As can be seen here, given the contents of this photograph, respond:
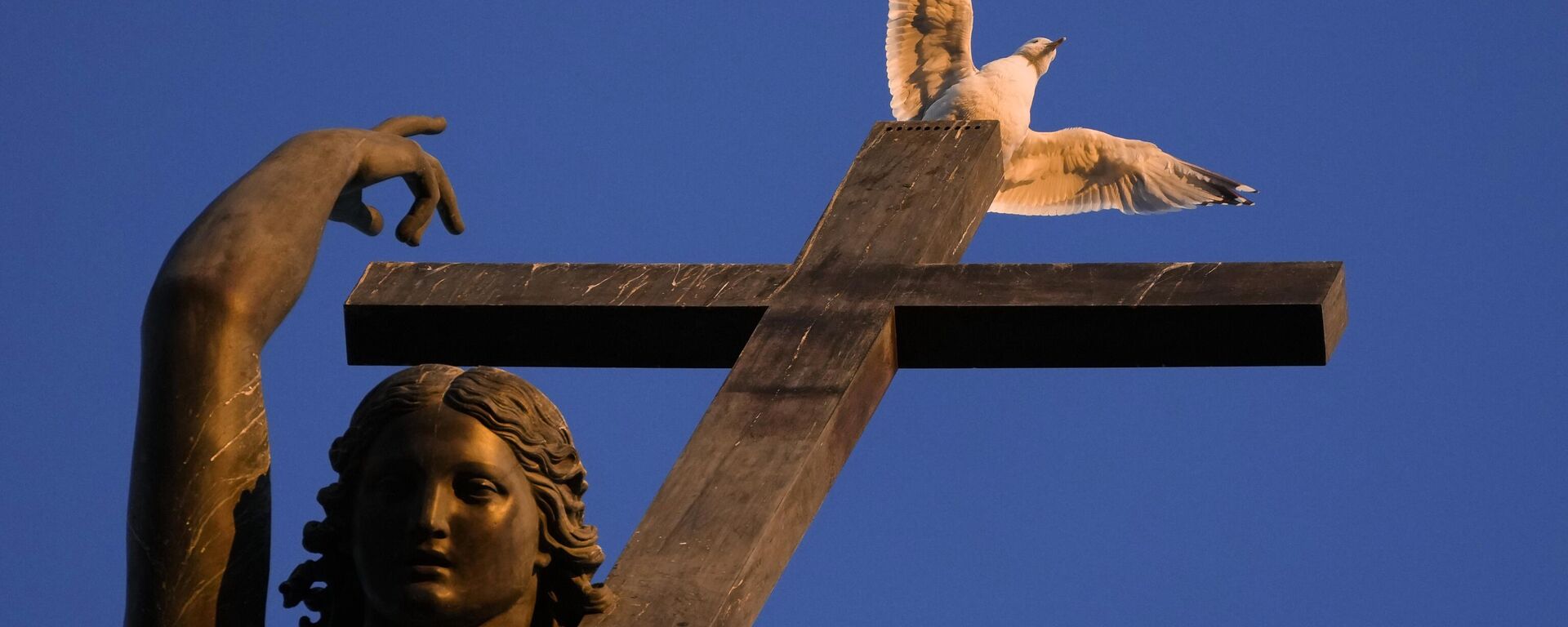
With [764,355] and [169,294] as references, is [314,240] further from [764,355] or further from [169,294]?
[764,355]

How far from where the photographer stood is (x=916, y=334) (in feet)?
19.6

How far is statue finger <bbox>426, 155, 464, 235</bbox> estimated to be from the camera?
5.77 m

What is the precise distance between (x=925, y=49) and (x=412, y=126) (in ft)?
34.5

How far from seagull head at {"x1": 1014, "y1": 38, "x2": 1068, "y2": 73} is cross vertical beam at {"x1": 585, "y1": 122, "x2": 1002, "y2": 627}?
29.8ft

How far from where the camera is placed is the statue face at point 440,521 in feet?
15.8

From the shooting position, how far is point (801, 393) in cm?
565

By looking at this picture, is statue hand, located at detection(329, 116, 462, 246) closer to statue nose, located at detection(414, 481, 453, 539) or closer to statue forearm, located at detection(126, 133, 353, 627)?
statue forearm, located at detection(126, 133, 353, 627)

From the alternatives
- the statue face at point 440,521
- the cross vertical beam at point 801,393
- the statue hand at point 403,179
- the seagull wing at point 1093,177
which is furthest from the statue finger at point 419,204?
the seagull wing at point 1093,177

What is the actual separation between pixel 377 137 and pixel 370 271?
667 millimetres

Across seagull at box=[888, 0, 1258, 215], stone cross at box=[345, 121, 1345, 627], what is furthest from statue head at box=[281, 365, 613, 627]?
seagull at box=[888, 0, 1258, 215]

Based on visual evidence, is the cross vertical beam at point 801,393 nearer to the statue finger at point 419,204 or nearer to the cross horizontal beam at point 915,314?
the cross horizontal beam at point 915,314

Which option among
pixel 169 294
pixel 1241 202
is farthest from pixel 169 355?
pixel 1241 202

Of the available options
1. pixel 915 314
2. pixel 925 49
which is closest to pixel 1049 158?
pixel 925 49

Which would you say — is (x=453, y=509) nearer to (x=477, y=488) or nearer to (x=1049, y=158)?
(x=477, y=488)
